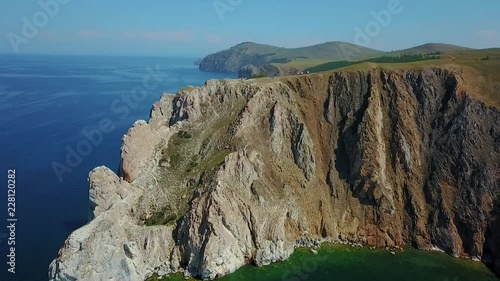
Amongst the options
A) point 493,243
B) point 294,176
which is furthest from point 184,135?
point 493,243

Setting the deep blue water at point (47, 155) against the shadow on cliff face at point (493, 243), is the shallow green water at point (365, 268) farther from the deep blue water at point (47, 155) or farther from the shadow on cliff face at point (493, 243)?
the deep blue water at point (47, 155)

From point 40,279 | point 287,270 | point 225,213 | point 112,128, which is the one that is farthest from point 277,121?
point 112,128

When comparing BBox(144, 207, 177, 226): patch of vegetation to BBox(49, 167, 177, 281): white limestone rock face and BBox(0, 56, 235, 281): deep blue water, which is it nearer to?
BBox(49, 167, 177, 281): white limestone rock face

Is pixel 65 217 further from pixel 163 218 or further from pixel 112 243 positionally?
pixel 163 218

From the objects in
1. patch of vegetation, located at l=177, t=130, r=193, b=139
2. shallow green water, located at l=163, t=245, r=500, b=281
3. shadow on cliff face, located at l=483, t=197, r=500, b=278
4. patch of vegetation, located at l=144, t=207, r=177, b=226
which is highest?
patch of vegetation, located at l=177, t=130, r=193, b=139

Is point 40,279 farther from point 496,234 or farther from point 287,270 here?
point 496,234

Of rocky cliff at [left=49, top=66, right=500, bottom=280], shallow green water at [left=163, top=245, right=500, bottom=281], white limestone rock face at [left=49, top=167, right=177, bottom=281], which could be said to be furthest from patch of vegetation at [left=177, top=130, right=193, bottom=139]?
shallow green water at [left=163, top=245, right=500, bottom=281]

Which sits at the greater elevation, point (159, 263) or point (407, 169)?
point (407, 169)
